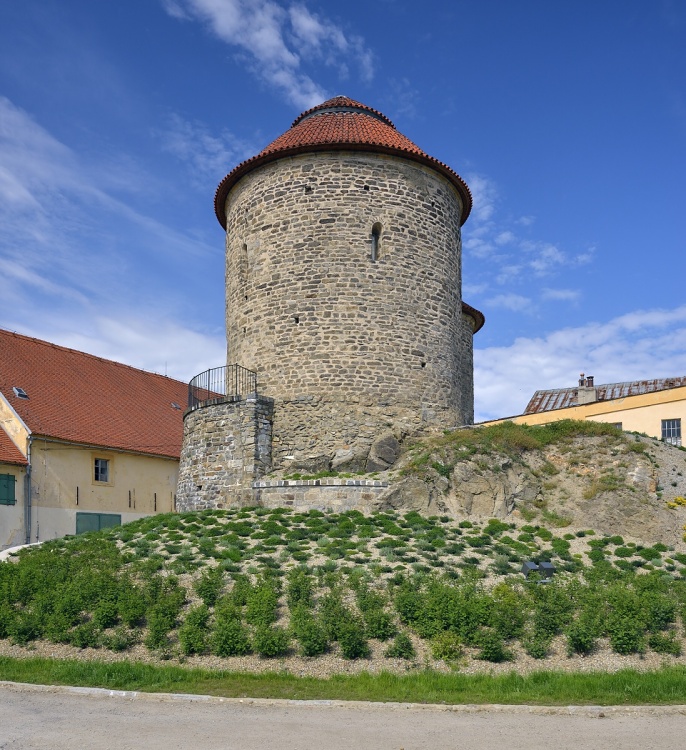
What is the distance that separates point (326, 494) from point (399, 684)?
841 cm

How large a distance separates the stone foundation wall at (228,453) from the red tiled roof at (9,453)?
718 centimetres

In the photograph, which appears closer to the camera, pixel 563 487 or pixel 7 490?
pixel 563 487

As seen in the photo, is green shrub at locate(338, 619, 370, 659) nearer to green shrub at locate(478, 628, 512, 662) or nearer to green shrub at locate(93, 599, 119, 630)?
green shrub at locate(478, 628, 512, 662)

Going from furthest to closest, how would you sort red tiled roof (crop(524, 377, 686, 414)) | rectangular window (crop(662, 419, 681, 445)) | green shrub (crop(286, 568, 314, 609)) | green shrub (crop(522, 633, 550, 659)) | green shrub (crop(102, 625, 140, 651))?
red tiled roof (crop(524, 377, 686, 414)) < rectangular window (crop(662, 419, 681, 445)) < green shrub (crop(286, 568, 314, 609)) < green shrub (crop(102, 625, 140, 651)) < green shrub (crop(522, 633, 550, 659))

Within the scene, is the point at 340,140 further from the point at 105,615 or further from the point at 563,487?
the point at 105,615

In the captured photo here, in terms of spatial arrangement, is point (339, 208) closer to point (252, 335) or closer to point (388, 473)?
point (252, 335)

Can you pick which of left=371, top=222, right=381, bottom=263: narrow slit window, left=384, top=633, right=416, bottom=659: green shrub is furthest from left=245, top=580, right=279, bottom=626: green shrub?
left=371, top=222, right=381, bottom=263: narrow slit window

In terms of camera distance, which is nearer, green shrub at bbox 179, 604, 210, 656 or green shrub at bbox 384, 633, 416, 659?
green shrub at bbox 384, 633, 416, 659

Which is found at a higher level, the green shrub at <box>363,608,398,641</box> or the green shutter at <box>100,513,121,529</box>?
the green shutter at <box>100,513,121,529</box>

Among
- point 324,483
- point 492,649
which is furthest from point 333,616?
point 324,483

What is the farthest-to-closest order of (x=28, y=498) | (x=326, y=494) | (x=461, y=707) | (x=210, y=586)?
1. (x=28, y=498)
2. (x=326, y=494)
3. (x=210, y=586)
4. (x=461, y=707)

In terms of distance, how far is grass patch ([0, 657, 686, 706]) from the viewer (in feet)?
27.9

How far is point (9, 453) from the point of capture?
23.9 m

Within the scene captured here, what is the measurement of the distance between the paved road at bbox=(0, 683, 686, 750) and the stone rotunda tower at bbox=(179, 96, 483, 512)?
10.3 meters
